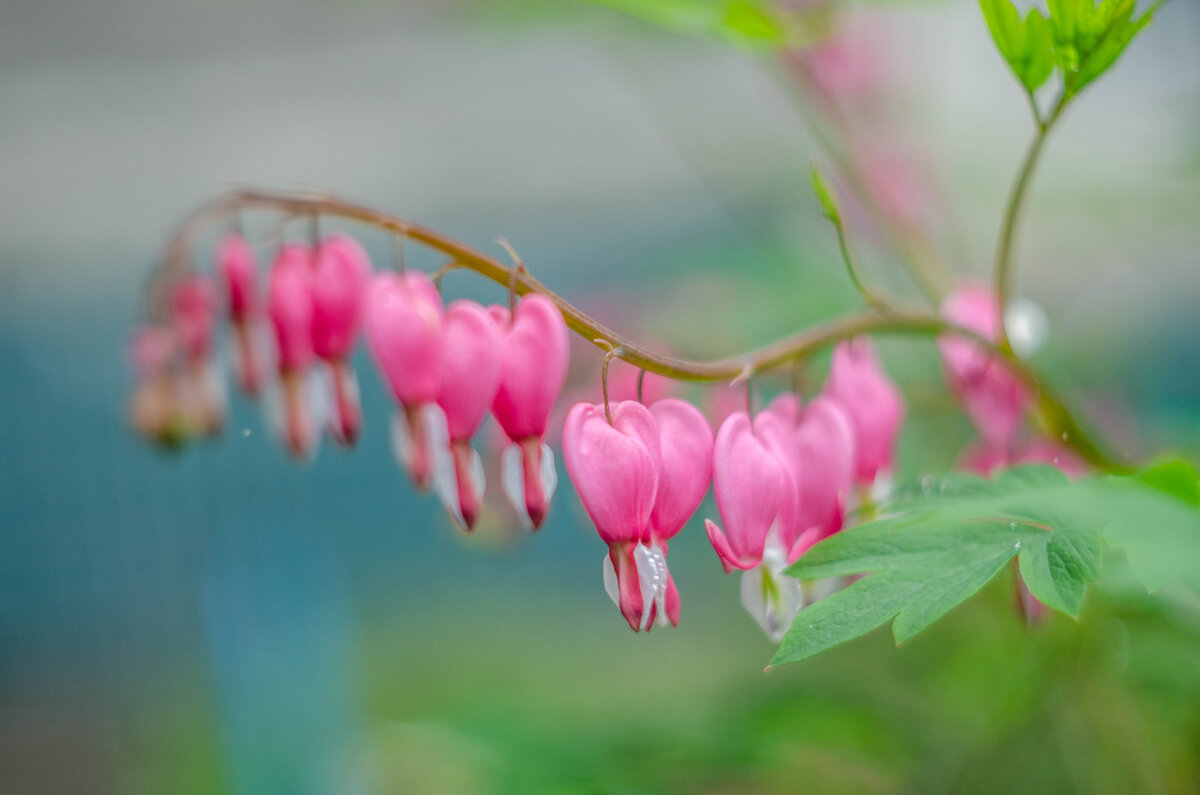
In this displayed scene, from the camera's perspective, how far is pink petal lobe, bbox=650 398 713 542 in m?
0.51

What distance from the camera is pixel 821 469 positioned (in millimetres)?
576

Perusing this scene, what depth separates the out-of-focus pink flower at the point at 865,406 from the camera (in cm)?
66

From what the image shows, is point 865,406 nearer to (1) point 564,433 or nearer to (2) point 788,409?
(2) point 788,409

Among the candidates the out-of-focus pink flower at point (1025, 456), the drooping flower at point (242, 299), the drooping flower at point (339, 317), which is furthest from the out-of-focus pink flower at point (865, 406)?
the drooping flower at point (242, 299)

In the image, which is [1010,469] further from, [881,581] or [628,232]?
[628,232]

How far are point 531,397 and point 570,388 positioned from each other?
739 mm

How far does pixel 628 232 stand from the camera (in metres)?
3.26

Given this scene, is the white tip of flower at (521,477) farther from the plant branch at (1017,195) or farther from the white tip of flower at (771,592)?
the plant branch at (1017,195)

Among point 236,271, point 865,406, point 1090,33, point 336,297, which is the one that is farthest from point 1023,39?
point 236,271

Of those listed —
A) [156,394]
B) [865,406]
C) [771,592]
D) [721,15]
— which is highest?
[721,15]

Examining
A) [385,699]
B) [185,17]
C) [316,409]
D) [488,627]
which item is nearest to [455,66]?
[185,17]

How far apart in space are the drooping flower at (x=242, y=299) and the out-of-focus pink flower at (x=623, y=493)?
0.35 m

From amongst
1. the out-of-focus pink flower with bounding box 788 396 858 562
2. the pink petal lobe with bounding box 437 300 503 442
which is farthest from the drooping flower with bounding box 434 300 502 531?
the out-of-focus pink flower with bounding box 788 396 858 562

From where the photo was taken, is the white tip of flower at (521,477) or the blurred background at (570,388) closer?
the white tip of flower at (521,477)
